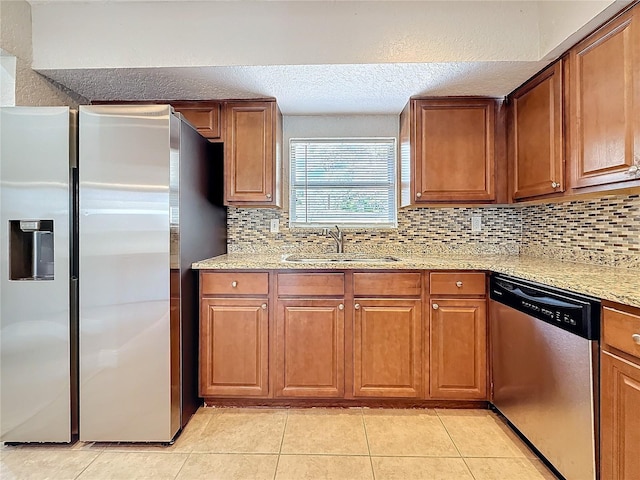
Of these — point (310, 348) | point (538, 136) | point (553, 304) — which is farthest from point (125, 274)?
point (538, 136)

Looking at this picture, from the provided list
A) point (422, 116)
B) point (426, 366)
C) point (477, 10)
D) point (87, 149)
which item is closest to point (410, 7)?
point (477, 10)

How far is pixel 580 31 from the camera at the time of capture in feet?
5.67

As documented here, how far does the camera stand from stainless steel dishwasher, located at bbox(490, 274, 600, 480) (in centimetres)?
139

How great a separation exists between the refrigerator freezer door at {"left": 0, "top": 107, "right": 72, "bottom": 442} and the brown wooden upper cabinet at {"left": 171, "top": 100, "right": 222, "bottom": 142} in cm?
83

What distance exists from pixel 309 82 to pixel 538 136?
139cm

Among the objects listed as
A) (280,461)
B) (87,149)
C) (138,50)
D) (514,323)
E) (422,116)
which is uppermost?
(138,50)

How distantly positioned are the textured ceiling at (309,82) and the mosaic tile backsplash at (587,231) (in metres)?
0.87

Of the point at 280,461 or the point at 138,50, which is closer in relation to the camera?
the point at 280,461

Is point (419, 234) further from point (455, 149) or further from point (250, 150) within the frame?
point (250, 150)

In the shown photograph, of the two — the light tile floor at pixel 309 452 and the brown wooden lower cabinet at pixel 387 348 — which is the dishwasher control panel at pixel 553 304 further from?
the light tile floor at pixel 309 452

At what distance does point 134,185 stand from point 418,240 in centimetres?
202

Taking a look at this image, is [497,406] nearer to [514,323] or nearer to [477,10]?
[514,323]

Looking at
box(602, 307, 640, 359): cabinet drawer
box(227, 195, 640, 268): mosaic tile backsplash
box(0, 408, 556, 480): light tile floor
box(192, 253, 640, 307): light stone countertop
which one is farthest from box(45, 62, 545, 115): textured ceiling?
box(0, 408, 556, 480): light tile floor

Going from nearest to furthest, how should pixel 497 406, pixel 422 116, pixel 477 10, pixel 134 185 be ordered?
pixel 134 185
pixel 477 10
pixel 497 406
pixel 422 116
